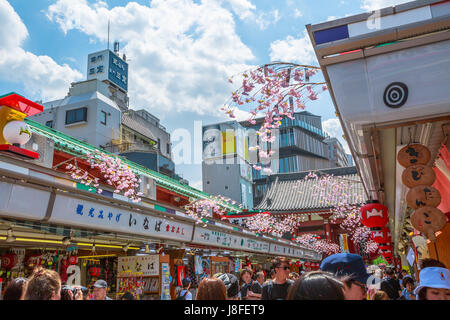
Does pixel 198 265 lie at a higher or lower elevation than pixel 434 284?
lower

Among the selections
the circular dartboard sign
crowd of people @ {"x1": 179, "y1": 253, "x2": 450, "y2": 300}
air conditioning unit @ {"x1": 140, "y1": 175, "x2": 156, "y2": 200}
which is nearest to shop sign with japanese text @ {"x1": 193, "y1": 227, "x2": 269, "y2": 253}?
air conditioning unit @ {"x1": 140, "y1": 175, "x2": 156, "y2": 200}

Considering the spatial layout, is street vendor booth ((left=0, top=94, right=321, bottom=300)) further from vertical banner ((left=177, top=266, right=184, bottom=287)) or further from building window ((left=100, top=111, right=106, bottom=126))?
building window ((left=100, top=111, right=106, bottom=126))

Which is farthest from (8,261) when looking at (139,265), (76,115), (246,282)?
(76,115)

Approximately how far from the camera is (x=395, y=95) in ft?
9.57

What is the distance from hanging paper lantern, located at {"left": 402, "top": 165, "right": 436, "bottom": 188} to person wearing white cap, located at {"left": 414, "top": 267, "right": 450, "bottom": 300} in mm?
1200

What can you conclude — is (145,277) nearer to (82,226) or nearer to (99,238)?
(99,238)

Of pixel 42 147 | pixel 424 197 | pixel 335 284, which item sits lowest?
pixel 335 284

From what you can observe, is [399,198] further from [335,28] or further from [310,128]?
[310,128]

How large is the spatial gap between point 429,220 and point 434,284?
105 centimetres

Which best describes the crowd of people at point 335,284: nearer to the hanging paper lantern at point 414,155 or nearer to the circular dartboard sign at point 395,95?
the hanging paper lantern at point 414,155

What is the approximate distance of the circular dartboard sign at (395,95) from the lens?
9.46ft

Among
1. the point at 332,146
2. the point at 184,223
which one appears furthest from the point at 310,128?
the point at 184,223
